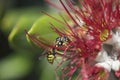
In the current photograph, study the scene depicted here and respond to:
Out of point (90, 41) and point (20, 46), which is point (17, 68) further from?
point (90, 41)

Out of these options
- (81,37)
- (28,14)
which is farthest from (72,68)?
(28,14)

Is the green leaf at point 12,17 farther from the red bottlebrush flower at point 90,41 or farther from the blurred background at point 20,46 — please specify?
the red bottlebrush flower at point 90,41

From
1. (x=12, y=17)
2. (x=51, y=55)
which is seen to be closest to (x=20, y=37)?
(x=51, y=55)

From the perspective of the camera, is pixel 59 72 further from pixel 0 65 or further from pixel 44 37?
pixel 0 65

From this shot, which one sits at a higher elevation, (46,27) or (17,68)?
(46,27)

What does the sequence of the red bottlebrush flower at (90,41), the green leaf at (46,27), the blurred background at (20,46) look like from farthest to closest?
the blurred background at (20,46) < the green leaf at (46,27) < the red bottlebrush flower at (90,41)

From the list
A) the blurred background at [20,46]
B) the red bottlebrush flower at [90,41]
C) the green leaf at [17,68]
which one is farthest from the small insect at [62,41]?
the green leaf at [17,68]
